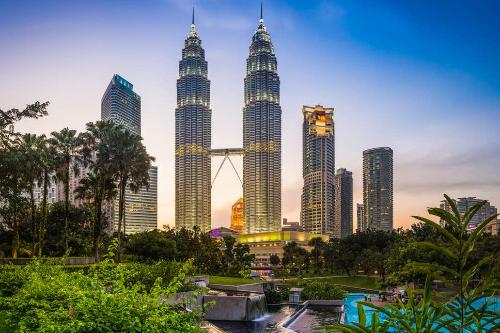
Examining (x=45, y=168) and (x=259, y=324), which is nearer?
(x=259, y=324)

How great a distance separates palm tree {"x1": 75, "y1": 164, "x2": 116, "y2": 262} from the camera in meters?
40.7

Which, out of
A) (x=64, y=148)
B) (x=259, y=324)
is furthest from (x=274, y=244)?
(x=259, y=324)

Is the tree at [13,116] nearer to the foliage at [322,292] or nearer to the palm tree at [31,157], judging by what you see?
the palm tree at [31,157]

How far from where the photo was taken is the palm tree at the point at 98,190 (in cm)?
4069

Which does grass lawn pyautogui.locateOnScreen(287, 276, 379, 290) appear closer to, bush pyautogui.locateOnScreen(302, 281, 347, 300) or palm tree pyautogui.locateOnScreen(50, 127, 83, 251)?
bush pyautogui.locateOnScreen(302, 281, 347, 300)

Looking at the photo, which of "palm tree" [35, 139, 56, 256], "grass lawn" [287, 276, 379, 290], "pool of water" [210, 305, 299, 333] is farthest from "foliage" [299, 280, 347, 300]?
"grass lawn" [287, 276, 379, 290]

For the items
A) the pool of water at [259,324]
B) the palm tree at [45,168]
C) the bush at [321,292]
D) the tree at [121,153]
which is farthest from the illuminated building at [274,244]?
the pool of water at [259,324]

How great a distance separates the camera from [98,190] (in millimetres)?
43812

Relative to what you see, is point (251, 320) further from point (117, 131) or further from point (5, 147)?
point (117, 131)

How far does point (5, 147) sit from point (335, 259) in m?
61.3

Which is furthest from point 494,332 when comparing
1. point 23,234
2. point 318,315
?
point 23,234

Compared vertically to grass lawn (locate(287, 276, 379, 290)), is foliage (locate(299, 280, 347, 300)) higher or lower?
higher

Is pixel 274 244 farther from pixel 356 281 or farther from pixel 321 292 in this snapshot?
pixel 321 292

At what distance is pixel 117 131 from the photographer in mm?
41188
